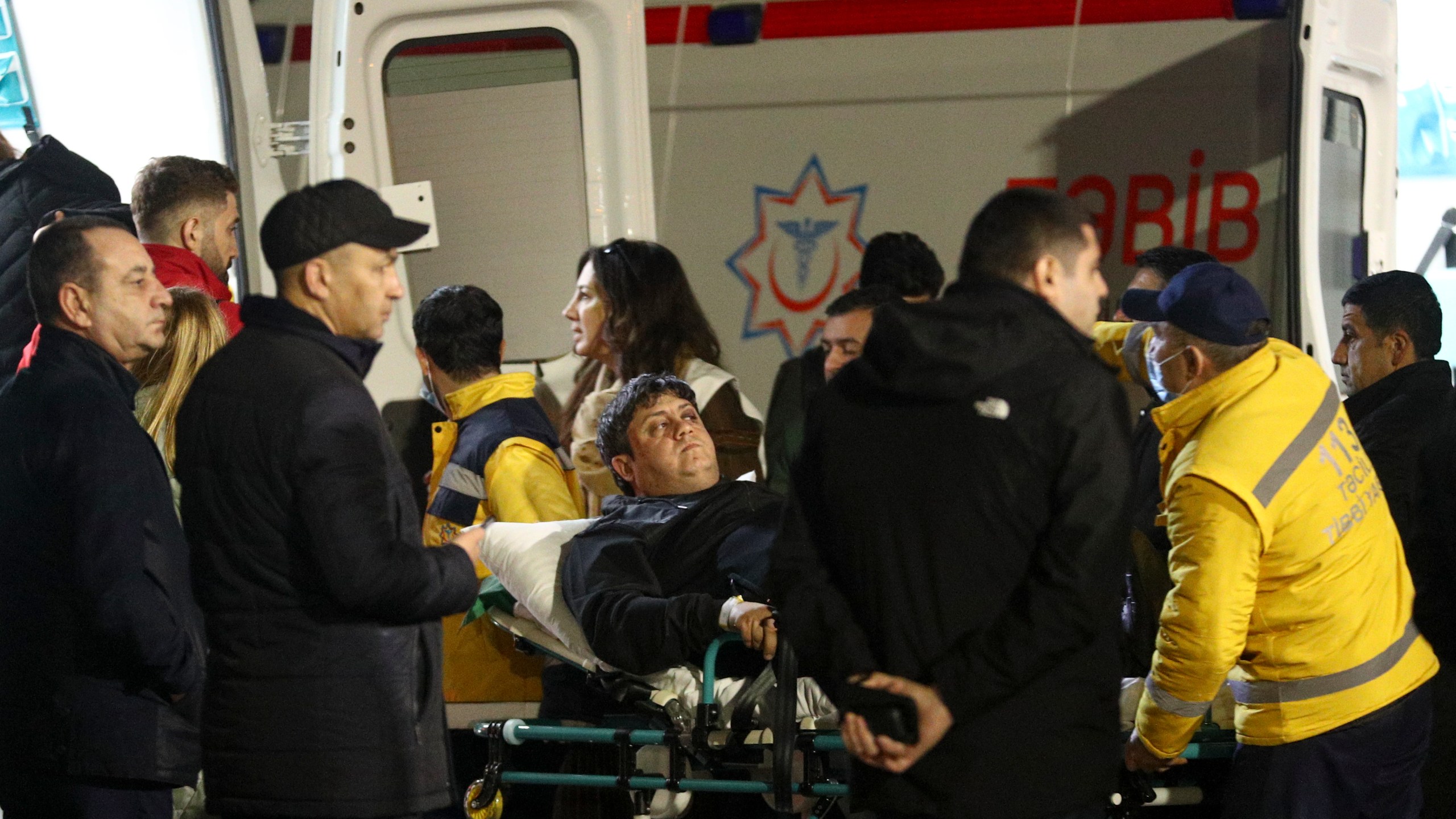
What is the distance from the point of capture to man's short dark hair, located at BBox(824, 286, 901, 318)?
14.4ft

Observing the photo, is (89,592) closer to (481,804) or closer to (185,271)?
(481,804)

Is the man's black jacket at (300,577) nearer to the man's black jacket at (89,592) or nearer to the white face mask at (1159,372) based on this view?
the man's black jacket at (89,592)

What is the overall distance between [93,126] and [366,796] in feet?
11.1

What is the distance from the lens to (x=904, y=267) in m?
4.61

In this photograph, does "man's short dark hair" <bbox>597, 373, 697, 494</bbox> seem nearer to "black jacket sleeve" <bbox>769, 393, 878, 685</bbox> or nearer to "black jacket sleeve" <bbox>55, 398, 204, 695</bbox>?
"black jacket sleeve" <bbox>55, 398, 204, 695</bbox>

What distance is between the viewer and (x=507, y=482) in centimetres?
407

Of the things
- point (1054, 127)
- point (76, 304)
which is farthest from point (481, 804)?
point (1054, 127)

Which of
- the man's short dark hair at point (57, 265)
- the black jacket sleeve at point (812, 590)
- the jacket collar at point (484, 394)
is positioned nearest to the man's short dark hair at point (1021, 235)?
the black jacket sleeve at point (812, 590)

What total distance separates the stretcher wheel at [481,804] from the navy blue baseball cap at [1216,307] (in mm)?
1898

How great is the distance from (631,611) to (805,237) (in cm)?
219

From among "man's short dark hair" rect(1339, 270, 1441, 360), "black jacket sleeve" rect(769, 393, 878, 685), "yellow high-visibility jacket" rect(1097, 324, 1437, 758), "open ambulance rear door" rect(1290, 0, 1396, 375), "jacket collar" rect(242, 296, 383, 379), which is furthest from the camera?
"open ambulance rear door" rect(1290, 0, 1396, 375)

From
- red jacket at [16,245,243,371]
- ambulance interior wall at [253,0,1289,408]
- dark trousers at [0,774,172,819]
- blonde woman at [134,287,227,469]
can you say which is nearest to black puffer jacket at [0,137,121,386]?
red jacket at [16,245,243,371]

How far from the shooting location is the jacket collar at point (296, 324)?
2.59m

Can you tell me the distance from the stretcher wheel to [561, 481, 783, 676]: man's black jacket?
419mm
